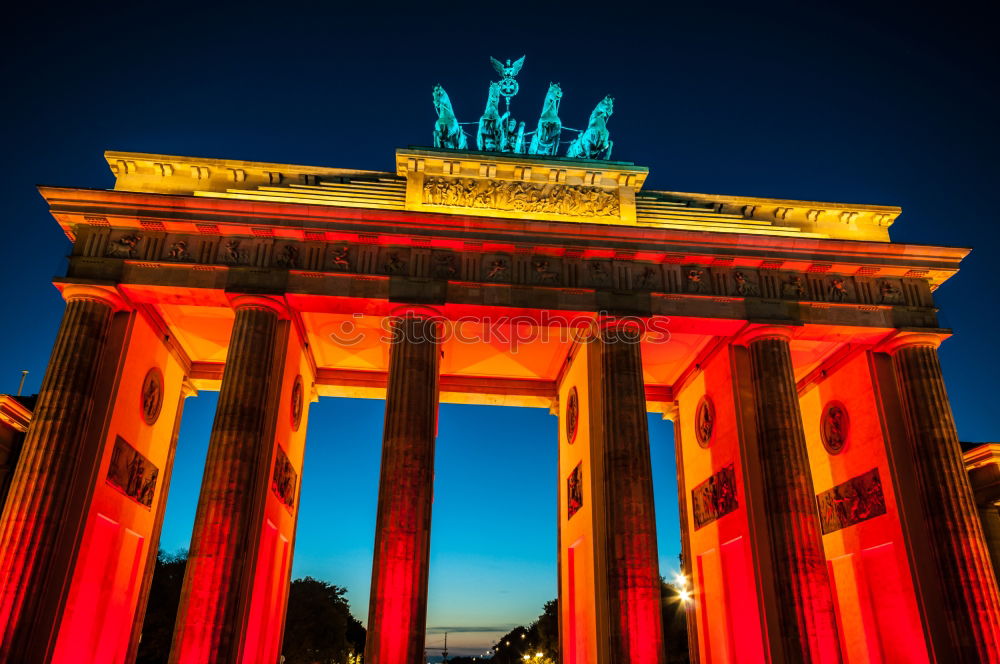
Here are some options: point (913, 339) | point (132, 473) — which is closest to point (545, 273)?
point (913, 339)

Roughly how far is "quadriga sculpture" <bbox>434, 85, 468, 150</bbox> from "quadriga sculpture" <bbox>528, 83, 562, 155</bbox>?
266cm

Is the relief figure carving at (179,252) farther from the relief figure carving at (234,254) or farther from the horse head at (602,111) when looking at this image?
the horse head at (602,111)

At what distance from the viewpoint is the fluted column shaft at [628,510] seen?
56.2ft

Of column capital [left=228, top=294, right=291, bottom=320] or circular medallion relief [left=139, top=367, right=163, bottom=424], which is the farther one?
circular medallion relief [left=139, top=367, right=163, bottom=424]

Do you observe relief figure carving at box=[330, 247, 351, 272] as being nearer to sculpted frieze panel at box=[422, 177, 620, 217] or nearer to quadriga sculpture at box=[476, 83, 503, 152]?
sculpted frieze panel at box=[422, 177, 620, 217]

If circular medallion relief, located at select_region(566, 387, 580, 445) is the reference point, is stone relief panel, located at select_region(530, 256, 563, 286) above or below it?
above

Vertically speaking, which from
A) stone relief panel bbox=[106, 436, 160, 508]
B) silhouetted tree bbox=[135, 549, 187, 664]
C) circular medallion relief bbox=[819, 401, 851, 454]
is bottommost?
silhouetted tree bbox=[135, 549, 187, 664]

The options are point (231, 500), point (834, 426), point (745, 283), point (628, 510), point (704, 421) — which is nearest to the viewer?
point (231, 500)

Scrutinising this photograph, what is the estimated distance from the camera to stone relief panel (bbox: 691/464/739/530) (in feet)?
72.7

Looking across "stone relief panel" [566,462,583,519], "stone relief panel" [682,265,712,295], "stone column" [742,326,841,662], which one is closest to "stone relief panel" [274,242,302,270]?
"stone relief panel" [566,462,583,519]

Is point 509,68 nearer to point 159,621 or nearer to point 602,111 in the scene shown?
point 602,111

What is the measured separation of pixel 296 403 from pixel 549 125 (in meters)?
12.9

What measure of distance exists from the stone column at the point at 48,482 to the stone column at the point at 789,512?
18.0 m

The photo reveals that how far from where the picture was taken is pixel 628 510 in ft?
60.6
